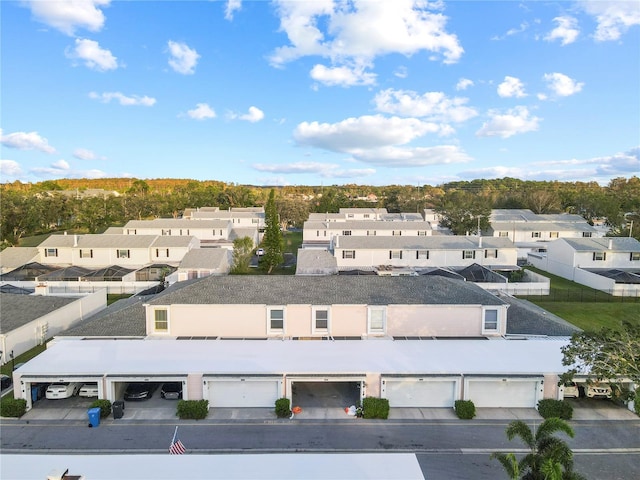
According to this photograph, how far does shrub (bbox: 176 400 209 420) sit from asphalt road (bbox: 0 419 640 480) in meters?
0.27

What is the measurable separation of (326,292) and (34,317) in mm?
18506

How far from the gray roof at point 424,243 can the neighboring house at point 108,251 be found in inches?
774

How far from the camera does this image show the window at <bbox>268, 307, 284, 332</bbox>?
2111 cm

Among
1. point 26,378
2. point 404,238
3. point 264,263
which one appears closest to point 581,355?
point 26,378

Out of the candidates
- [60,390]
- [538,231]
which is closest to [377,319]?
[60,390]

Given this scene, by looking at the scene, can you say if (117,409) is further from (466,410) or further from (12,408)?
Answer: (466,410)

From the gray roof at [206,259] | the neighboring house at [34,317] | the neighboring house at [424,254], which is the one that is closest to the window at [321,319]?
the neighboring house at [34,317]

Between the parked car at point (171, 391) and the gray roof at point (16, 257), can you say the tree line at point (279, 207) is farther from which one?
the parked car at point (171, 391)

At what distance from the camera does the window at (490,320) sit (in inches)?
838

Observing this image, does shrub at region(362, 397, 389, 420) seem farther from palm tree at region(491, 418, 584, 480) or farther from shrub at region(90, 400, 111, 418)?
shrub at region(90, 400, 111, 418)

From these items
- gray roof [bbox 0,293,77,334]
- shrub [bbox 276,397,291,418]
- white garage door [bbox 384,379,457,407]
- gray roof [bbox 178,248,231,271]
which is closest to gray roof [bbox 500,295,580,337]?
white garage door [bbox 384,379,457,407]

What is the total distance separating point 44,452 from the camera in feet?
46.5

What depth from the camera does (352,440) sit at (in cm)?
1480

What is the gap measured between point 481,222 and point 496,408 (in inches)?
1913
